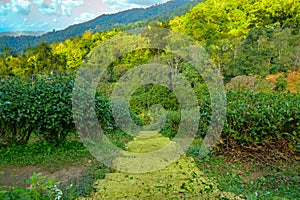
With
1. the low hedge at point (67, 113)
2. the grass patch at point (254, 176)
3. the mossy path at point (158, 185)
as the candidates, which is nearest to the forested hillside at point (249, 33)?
the low hedge at point (67, 113)

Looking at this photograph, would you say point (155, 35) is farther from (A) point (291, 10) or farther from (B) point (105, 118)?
(B) point (105, 118)

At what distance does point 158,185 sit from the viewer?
2.77m

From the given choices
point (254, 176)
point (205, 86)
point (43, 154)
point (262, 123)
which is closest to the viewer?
point (254, 176)

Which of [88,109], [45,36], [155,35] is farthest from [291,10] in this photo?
[45,36]

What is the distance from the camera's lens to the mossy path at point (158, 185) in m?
2.53

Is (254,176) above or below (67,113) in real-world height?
below

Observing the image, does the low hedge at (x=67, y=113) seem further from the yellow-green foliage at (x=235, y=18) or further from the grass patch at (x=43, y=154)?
the yellow-green foliage at (x=235, y=18)

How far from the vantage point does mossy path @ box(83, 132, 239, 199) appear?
2529 mm

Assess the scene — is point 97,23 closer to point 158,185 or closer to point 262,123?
point 262,123

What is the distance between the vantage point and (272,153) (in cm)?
414

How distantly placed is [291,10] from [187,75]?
13809 millimetres

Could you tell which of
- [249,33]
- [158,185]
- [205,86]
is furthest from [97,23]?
[158,185]

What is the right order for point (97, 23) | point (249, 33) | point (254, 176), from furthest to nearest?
point (97, 23), point (249, 33), point (254, 176)

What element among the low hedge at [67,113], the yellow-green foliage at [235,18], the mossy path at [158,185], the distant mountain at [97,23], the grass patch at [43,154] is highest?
the distant mountain at [97,23]
